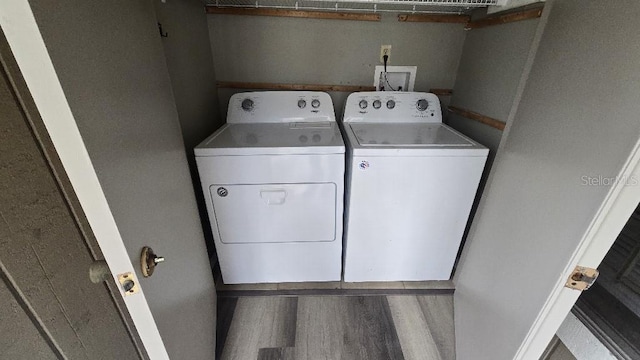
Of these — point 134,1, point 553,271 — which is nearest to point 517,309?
point 553,271

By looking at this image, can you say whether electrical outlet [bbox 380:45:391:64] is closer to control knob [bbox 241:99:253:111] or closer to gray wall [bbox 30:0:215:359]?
control knob [bbox 241:99:253:111]

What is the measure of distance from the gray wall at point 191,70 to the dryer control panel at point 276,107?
186 millimetres

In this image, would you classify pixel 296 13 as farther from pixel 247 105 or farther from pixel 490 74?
pixel 490 74

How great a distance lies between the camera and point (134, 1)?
73cm

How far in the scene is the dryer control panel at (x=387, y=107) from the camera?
1.84 meters

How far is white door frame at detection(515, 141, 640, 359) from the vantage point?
0.58 meters

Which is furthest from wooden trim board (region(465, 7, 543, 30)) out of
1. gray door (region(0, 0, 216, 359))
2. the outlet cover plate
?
gray door (region(0, 0, 216, 359))

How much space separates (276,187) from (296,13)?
1.20 m

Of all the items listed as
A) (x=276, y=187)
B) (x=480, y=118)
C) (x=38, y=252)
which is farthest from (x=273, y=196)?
(x=480, y=118)

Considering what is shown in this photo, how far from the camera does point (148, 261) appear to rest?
639 millimetres

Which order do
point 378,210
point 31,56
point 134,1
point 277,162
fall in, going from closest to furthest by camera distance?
1. point 31,56
2. point 134,1
3. point 277,162
4. point 378,210

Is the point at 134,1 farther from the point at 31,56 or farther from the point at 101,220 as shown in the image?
the point at 101,220

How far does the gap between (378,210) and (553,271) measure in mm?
817

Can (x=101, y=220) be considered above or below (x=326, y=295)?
above
